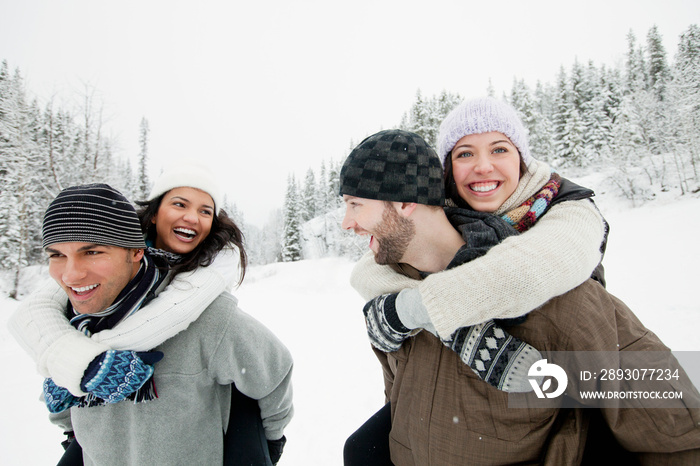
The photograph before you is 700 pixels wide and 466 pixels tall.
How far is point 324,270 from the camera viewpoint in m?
25.3

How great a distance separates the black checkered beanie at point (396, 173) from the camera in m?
1.84

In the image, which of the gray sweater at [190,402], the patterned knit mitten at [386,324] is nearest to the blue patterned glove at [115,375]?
the gray sweater at [190,402]

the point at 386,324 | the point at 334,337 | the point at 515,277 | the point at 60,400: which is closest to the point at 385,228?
the point at 386,324

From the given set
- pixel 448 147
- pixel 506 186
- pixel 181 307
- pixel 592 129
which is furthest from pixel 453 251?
pixel 592 129

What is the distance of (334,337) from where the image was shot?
29.8ft

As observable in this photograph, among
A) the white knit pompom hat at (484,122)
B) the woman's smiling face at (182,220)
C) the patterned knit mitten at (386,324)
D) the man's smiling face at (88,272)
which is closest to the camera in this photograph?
the patterned knit mitten at (386,324)

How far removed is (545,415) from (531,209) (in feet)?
3.61

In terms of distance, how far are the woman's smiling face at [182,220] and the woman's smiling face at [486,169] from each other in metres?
2.22

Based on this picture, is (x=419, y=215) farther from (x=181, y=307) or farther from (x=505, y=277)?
(x=181, y=307)

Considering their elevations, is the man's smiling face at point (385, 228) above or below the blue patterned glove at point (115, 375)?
above

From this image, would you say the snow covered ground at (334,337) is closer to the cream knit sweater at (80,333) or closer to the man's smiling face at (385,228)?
the cream knit sweater at (80,333)

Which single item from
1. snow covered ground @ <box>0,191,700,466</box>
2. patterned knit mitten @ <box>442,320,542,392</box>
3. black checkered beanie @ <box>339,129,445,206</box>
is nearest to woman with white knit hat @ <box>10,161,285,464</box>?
black checkered beanie @ <box>339,129,445,206</box>

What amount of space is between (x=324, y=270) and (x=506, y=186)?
2394 centimetres

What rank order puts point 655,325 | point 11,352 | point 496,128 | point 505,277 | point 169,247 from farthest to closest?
1. point 11,352
2. point 655,325
3. point 169,247
4. point 496,128
5. point 505,277
